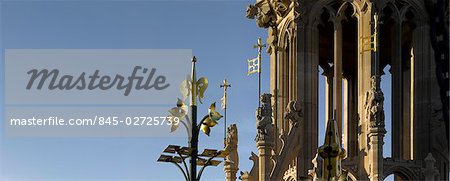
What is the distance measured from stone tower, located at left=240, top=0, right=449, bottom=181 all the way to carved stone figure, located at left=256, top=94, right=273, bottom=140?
264mm

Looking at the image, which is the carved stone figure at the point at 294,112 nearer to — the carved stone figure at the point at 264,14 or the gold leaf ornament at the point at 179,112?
the carved stone figure at the point at 264,14

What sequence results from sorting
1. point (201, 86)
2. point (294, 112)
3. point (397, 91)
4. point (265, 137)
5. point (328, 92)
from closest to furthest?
point (201, 86)
point (265, 137)
point (397, 91)
point (294, 112)
point (328, 92)

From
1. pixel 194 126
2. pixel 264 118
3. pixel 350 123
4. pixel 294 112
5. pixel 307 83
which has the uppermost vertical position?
pixel 307 83

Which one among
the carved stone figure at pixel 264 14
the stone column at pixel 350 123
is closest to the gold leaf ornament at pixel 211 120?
the stone column at pixel 350 123

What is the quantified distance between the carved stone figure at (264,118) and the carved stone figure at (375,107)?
14.1 feet

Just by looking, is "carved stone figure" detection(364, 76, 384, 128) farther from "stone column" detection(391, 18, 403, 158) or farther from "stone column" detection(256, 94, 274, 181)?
"stone column" detection(256, 94, 274, 181)

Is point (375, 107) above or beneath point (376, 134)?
above

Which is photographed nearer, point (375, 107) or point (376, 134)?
point (376, 134)

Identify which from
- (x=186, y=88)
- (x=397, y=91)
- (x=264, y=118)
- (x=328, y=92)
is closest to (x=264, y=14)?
(x=328, y=92)

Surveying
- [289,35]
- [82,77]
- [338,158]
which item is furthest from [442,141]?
[338,158]

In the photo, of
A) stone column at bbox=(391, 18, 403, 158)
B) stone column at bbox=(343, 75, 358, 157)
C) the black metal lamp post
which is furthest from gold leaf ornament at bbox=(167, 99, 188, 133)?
stone column at bbox=(343, 75, 358, 157)

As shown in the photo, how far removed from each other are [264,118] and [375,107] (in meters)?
4.98

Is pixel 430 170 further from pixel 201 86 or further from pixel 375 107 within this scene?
pixel 201 86

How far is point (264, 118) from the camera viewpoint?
46188mm
